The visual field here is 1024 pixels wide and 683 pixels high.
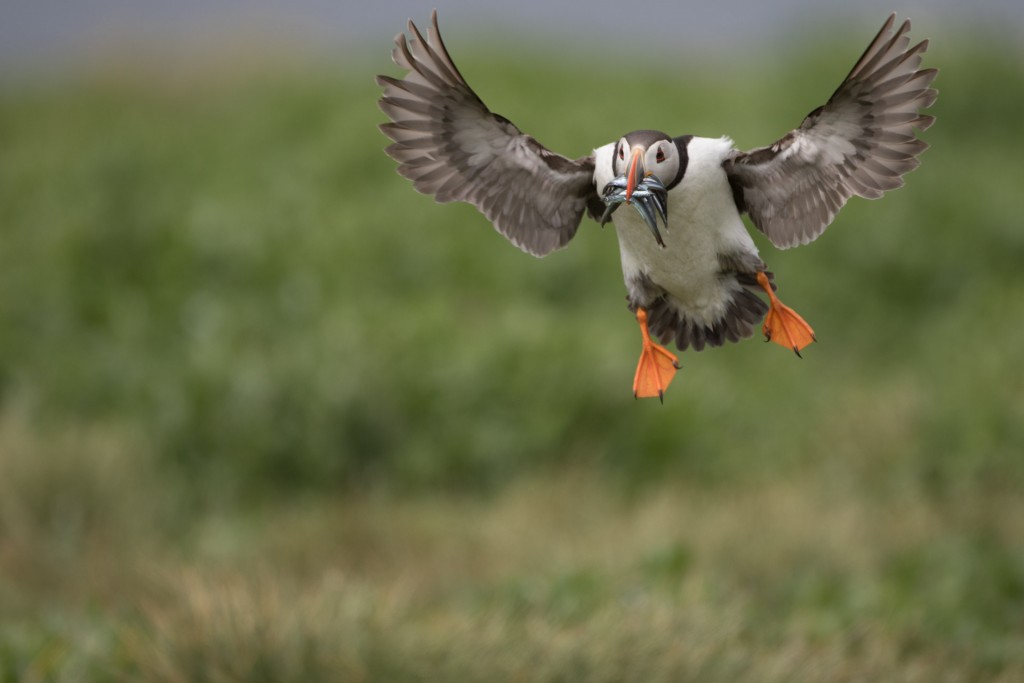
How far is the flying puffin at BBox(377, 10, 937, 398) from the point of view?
5.27ft

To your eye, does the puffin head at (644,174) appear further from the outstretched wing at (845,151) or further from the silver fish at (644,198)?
the outstretched wing at (845,151)

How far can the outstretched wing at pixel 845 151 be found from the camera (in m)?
1.58

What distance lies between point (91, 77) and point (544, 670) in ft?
65.2

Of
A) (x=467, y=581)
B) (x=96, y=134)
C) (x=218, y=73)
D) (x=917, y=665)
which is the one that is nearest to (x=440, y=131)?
(x=917, y=665)

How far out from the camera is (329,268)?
623 inches

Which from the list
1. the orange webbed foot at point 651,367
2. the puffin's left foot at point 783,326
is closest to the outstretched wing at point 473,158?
the orange webbed foot at point 651,367

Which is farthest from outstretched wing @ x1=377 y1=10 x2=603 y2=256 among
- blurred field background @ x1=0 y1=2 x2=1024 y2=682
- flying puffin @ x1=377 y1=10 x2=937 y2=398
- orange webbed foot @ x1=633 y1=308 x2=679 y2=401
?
blurred field background @ x1=0 y1=2 x2=1024 y2=682

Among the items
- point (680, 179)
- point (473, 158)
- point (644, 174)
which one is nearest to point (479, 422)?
point (473, 158)

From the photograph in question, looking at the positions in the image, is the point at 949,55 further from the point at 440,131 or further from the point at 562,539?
the point at 440,131

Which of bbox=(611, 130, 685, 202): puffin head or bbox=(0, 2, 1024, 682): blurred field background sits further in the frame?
bbox=(0, 2, 1024, 682): blurred field background

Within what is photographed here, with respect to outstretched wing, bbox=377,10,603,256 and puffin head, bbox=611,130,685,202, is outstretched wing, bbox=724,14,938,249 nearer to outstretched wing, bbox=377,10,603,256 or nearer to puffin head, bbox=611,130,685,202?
puffin head, bbox=611,130,685,202

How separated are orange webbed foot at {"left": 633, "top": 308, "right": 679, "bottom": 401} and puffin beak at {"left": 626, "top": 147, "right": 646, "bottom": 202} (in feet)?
1.14

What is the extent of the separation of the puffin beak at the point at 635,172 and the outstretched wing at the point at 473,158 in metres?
0.26

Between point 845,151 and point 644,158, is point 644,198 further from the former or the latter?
point 845,151
